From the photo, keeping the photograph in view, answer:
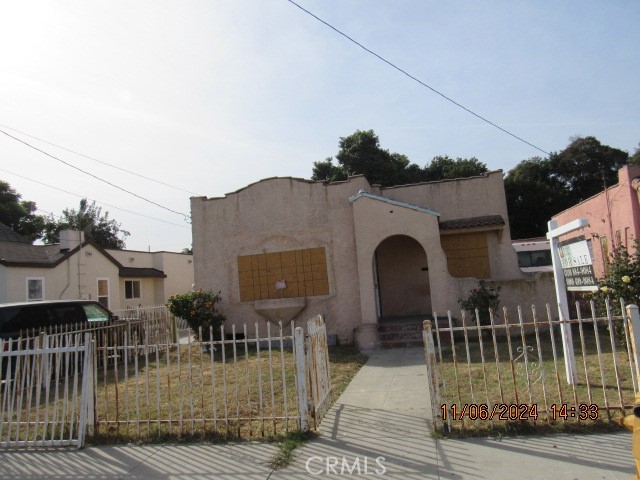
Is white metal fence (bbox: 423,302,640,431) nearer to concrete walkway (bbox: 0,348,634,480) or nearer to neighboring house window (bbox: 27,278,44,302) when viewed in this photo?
concrete walkway (bbox: 0,348,634,480)

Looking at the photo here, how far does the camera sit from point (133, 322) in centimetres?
1289

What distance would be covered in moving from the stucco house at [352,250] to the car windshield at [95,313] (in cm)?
291

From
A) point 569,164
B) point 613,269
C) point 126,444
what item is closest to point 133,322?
point 126,444

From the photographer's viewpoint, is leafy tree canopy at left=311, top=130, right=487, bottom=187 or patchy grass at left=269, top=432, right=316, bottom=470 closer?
patchy grass at left=269, top=432, right=316, bottom=470

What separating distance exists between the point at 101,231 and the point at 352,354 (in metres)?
44.4

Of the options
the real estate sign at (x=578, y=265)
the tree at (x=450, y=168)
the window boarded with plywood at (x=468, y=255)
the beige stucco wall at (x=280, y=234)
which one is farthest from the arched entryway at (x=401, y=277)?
the tree at (x=450, y=168)

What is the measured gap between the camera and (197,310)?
1326 cm

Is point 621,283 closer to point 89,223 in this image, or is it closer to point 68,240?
point 68,240

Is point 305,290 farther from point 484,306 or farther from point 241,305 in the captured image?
point 484,306

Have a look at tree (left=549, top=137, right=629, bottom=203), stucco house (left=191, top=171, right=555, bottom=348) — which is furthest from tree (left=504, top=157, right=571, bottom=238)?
stucco house (left=191, top=171, right=555, bottom=348)

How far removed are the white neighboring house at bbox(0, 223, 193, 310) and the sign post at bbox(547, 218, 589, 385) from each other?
18.1m

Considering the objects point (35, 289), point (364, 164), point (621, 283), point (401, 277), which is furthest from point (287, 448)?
point (364, 164)

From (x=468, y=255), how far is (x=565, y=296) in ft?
22.1

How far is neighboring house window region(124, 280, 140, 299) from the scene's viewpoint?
83.5 ft
